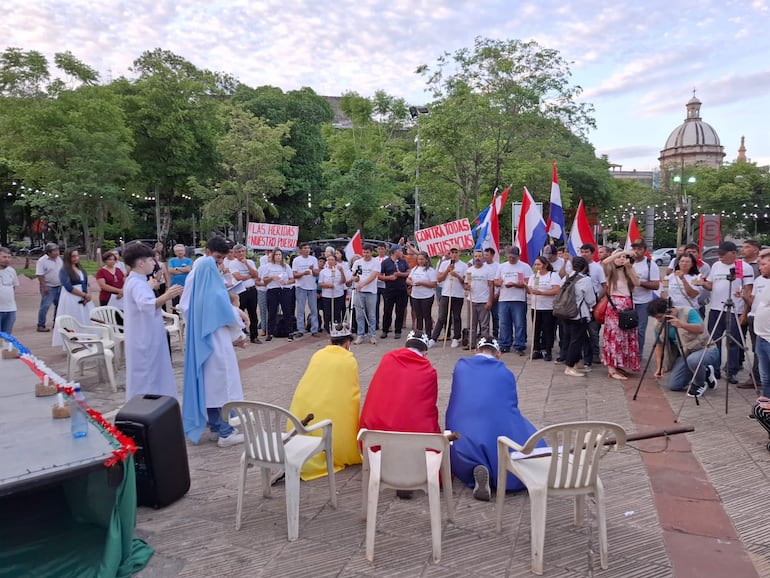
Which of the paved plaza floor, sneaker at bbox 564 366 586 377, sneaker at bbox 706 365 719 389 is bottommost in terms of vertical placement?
the paved plaza floor

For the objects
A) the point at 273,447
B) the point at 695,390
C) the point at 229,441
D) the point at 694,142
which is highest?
the point at 694,142

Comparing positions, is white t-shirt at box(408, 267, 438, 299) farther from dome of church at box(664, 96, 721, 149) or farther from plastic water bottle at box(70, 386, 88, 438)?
dome of church at box(664, 96, 721, 149)

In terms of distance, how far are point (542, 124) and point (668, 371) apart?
12.0 meters

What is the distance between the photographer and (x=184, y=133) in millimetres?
34000

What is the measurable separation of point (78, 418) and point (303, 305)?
7.75m

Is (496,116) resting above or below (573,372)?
above

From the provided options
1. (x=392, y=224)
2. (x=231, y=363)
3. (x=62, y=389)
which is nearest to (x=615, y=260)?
(x=231, y=363)

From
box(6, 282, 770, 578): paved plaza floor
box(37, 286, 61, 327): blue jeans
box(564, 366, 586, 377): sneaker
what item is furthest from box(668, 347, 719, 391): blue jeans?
box(37, 286, 61, 327): blue jeans

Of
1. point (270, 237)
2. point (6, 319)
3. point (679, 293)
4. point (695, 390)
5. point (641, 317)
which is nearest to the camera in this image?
point (695, 390)

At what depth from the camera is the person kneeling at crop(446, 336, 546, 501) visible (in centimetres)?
421

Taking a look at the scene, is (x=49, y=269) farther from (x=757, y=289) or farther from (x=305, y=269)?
(x=757, y=289)

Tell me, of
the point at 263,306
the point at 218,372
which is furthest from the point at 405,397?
the point at 263,306

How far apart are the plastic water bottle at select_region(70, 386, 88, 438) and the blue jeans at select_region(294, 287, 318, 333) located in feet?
23.9

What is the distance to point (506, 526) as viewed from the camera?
387cm
